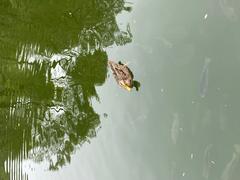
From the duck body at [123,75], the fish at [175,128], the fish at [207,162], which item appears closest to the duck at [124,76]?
the duck body at [123,75]

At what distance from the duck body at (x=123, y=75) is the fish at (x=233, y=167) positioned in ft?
1.31

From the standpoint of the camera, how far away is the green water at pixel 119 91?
127cm

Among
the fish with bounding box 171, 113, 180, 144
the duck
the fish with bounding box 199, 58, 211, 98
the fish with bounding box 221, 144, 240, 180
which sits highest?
the duck

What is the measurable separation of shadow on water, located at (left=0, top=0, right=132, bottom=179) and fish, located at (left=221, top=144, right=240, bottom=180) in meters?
0.49

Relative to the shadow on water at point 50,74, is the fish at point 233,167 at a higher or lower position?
lower

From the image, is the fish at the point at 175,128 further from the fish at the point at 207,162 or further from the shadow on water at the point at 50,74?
the shadow on water at the point at 50,74

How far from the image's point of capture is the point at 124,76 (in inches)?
56.6

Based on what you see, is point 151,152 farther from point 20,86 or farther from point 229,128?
point 20,86

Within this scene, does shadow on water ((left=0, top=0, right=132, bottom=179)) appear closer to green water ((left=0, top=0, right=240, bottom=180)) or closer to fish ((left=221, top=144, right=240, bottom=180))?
green water ((left=0, top=0, right=240, bottom=180))

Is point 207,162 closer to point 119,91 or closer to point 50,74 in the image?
point 119,91

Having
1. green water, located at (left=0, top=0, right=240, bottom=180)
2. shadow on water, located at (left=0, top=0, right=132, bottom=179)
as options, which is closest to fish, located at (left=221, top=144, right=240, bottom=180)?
green water, located at (left=0, top=0, right=240, bottom=180)

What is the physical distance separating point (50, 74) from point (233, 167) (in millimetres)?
731

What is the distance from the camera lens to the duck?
56.4 inches

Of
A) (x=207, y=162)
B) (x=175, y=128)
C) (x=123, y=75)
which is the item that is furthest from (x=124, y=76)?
(x=207, y=162)
